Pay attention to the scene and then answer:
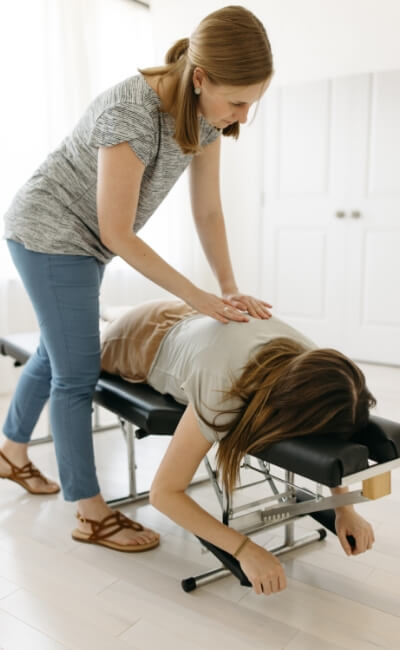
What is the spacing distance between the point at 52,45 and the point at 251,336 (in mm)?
2477

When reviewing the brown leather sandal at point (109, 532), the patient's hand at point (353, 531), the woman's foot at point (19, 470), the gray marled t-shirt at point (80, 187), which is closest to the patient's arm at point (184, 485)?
the patient's hand at point (353, 531)

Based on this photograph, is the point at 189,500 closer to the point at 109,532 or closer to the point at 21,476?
the point at 109,532

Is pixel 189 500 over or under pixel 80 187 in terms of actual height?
under

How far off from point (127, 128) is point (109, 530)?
0.97 m

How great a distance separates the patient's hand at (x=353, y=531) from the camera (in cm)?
124

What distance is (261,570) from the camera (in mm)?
1113

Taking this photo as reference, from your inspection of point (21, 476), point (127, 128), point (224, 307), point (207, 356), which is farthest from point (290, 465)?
point (21, 476)

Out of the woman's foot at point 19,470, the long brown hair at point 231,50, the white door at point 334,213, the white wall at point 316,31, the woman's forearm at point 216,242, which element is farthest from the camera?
the white door at point 334,213

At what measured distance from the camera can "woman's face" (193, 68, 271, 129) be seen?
118 centimetres

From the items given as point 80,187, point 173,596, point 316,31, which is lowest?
point 173,596

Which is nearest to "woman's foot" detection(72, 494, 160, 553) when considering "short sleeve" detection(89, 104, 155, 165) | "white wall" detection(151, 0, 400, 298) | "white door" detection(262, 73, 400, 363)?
"short sleeve" detection(89, 104, 155, 165)

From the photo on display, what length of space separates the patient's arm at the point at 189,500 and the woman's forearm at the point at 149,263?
278 millimetres

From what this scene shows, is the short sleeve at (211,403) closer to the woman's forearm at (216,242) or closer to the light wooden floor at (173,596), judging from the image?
the light wooden floor at (173,596)

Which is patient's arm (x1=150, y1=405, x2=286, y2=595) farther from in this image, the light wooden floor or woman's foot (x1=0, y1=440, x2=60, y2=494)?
woman's foot (x1=0, y1=440, x2=60, y2=494)
